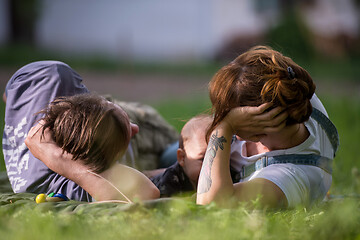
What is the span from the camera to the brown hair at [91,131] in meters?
2.47

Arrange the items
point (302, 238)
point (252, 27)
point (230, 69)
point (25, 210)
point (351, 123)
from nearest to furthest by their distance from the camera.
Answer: point (302, 238)
point (25, 210)
point (230, 69)
point (351, 123)
point (252, 27)

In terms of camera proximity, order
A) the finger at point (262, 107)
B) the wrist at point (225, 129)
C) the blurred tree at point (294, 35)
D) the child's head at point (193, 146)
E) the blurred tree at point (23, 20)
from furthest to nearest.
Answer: the blurred tree at point (23, 20) < the blurred tree at point (294, 35) < the child's head at point (193, 146) < the wrist at point (225, 129) < the finger at point (262, 107)

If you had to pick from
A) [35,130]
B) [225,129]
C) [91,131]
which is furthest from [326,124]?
[35,130]

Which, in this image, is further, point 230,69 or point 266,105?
point 230,69

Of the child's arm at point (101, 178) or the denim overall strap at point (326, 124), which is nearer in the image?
the child's arm at point (101, 178)

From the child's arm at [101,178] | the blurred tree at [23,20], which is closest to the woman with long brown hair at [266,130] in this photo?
the child's arm at [101,178]

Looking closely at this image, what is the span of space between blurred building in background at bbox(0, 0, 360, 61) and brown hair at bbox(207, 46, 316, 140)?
14315mm

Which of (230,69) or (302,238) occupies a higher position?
(230,69)

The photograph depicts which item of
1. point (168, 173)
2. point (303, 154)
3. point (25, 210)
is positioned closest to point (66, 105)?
point (25, 210)

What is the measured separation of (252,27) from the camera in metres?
17.8

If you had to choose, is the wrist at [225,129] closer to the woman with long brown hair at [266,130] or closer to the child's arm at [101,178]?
the woman with long brown hair at [266,130]

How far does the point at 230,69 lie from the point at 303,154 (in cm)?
64

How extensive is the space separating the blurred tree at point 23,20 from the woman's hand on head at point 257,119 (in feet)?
51.5

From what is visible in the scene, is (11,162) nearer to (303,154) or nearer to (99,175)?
(99,175)
